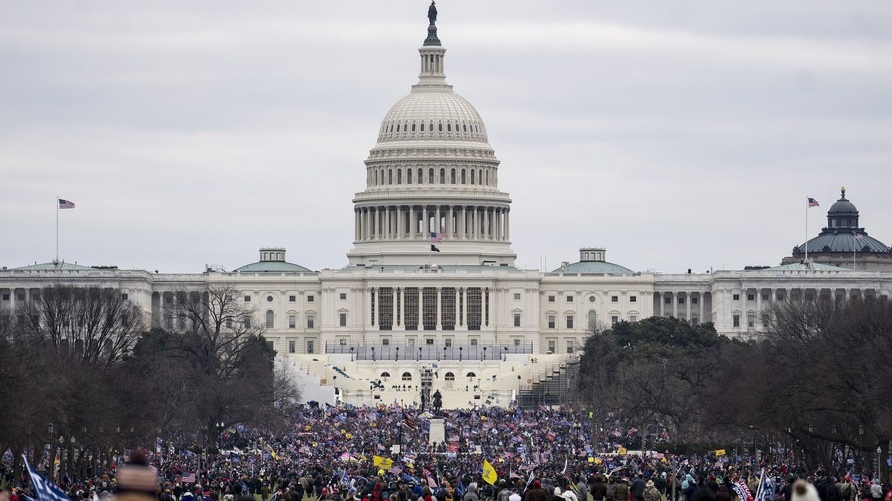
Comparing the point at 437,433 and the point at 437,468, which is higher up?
the point at 437,433

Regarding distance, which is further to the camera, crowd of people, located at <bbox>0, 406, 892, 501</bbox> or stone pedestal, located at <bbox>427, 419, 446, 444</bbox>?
stone pedestal, located at <bbox>427, 419, 446, 444</bbox>

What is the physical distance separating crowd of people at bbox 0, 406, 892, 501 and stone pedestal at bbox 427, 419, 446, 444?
43 centimetres

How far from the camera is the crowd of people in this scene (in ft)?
174

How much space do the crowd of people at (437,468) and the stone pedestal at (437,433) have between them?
43 cm

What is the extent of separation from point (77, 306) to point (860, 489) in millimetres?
76648

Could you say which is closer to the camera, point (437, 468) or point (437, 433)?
point (437, 468)

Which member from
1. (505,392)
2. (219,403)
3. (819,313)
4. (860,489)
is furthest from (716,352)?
(860,489)

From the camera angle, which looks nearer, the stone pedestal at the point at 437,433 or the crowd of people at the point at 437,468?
the crowd of people at the point at 437,468

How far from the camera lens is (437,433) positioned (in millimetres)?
115125

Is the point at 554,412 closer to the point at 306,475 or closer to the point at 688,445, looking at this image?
the point at 688,445

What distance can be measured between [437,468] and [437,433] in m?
30.3

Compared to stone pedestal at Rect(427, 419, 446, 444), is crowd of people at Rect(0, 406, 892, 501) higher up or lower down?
lower down

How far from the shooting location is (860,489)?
215ft

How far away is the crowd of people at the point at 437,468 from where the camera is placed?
2087 inches
